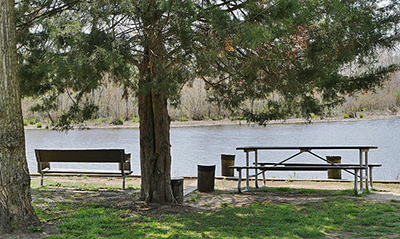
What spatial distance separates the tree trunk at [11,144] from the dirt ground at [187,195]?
37 cm

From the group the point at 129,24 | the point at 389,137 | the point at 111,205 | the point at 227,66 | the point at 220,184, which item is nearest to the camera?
the point at 129,24

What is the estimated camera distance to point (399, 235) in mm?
4500

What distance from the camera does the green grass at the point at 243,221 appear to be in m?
4.66

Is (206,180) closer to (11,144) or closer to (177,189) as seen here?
(177,189)

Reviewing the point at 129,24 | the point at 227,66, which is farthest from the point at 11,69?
the point at 227,66

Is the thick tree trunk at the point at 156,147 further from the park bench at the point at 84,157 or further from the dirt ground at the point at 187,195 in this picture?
the park bench at the point at 84,157

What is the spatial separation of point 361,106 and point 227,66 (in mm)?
31507

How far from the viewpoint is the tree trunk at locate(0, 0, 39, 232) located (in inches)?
179

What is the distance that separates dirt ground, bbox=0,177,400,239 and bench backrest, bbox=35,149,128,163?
1.96ft

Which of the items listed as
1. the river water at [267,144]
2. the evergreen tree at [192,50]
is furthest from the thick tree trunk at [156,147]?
the river water at [267,144]

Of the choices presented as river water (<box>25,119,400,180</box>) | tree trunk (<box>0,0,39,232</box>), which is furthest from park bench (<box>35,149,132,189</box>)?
river water (<box>25,119,400,180</box>)

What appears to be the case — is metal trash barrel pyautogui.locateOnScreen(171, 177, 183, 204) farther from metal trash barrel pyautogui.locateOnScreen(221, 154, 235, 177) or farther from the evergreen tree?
metal trash barrel pyautogui.locateOnScreen(221, 154, 235, 177)

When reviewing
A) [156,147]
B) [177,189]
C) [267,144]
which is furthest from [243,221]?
[267,144]

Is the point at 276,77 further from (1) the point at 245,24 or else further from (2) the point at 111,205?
(2) the point at 111,205
